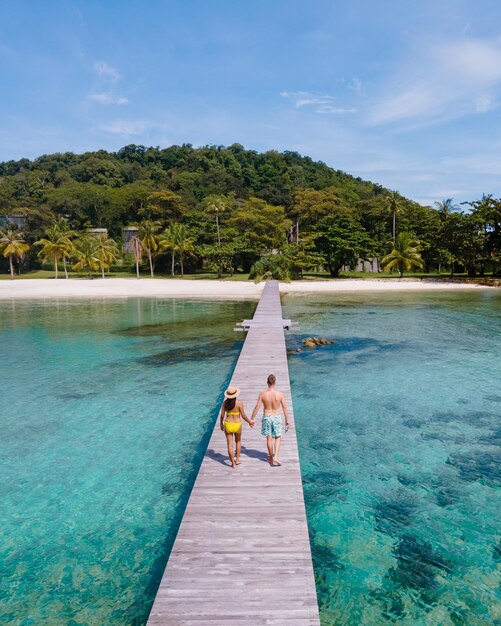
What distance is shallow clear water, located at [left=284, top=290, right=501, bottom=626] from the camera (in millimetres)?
6582

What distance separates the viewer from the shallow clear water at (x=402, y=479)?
21.6ft

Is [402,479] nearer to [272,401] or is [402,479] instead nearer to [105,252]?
[272,401]

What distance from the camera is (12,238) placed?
219 feet

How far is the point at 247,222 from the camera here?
6625 centimetres

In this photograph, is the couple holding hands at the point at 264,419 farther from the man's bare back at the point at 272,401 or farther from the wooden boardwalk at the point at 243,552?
the wooden boardwalk at the point at 243,552

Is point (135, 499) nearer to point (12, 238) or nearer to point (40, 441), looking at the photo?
point (40, 441)

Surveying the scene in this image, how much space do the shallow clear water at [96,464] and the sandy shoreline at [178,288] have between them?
2444 centimetres

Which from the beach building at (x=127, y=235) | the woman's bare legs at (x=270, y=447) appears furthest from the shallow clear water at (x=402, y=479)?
the beach building at (x=127, y=235)

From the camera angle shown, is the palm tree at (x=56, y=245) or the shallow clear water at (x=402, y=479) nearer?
the shallow clear water at (x=402, y=479)

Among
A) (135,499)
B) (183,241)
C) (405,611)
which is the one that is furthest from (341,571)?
(183,241)

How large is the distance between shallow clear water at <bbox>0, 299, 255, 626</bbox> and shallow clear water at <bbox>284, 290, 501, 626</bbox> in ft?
9.30

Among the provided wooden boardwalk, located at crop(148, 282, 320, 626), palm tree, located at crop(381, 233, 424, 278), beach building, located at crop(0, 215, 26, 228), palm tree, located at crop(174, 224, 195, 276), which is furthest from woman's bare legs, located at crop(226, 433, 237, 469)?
beach building, located at crop(0, 215, 26, 228)

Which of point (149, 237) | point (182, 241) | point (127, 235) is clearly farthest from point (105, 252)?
point (127, 235)

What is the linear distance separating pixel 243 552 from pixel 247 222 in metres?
62.5
